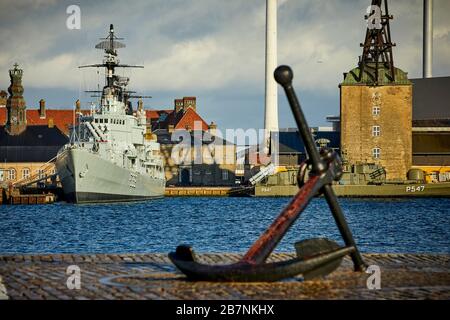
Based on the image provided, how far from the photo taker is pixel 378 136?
8831 centimetres

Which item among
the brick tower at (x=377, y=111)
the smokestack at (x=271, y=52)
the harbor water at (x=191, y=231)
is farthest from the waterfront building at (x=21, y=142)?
the harbor water at (x=191, y=231)

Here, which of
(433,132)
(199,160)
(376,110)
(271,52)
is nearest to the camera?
(376,110)

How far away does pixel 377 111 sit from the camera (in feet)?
289

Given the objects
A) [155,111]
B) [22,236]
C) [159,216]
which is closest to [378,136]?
[159,216]

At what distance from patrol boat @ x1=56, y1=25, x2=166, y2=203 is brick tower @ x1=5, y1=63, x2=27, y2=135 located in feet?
72.3

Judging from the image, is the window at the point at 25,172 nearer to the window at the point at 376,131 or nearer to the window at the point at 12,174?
the window at the point at 12,174

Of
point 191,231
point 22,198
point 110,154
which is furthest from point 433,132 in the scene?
point 191,231

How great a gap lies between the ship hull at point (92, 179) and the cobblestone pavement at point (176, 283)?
53.0 metres

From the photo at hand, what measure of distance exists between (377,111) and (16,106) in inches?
1600

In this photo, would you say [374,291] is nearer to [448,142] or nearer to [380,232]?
[380,232]

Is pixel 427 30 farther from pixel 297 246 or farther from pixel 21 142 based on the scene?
pixel 297 246

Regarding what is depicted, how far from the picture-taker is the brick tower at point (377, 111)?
87.2m

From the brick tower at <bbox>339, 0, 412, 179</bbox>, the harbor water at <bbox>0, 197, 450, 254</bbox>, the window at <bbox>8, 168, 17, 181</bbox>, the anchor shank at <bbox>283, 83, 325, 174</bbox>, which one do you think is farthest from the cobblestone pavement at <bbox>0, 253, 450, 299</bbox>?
the window at <bbox>8, 168, 17, 181</bbox>
